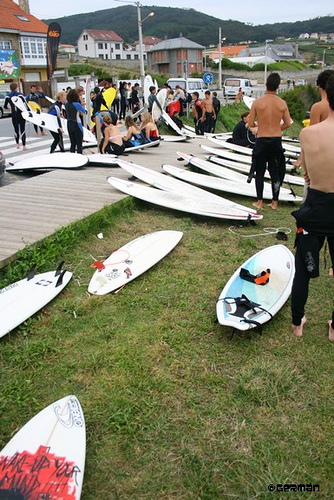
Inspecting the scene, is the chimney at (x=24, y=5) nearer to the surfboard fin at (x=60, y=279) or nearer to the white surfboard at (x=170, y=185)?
the white surfboard at (x=170, y=185)

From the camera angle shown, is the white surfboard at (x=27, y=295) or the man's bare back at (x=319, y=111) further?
the man's bare back at (x=319, y=111)

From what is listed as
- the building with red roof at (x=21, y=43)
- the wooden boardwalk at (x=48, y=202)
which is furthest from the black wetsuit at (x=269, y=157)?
the building with red roof at (x=21, y=43)

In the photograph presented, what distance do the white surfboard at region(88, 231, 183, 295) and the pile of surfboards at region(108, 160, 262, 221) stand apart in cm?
91

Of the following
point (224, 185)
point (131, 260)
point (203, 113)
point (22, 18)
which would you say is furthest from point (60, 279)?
point (22, 18)

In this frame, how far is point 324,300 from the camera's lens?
12.4 ft

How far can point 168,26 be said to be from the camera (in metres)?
162

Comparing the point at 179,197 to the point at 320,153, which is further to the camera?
the point at 179,197

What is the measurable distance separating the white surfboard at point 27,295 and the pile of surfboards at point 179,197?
93.1 inches

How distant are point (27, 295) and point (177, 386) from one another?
5.47ft

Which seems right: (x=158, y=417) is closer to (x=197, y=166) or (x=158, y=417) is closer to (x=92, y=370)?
(x=92, y=370)

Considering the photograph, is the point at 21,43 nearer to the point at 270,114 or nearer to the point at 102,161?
the point at 102,161

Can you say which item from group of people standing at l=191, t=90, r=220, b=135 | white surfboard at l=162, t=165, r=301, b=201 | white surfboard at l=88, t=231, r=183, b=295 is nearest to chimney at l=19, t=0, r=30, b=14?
group of people standing at l=191, t=90, r=220, b=135

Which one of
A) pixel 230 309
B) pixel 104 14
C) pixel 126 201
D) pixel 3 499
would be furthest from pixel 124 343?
pixel 104 14

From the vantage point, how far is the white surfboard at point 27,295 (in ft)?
10.9
